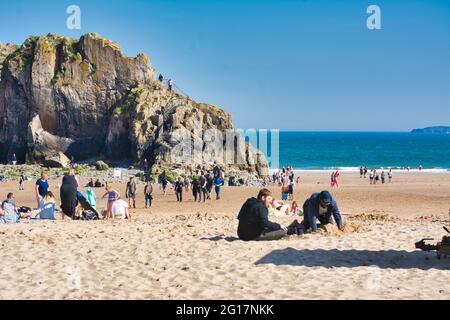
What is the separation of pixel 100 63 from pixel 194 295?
5459 cm

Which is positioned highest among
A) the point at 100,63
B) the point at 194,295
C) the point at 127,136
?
the point at 100,63

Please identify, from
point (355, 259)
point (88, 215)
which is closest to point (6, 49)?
point (88, 215)

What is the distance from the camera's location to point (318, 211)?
42.9ft

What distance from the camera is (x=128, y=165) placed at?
54219mm

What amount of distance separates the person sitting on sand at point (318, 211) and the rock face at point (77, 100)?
140ft

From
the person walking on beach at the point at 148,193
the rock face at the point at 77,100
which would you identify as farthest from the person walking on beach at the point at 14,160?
the person walking on beach at the point at 148,193

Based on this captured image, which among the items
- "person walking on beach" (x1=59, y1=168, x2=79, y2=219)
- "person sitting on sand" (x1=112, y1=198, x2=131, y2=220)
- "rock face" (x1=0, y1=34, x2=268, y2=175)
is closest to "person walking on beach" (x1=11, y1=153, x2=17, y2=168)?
"rock face" (x1=0, y1=34, x2=268, y2=175)

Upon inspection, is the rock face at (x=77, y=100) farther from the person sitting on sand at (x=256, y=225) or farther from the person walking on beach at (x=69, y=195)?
the person sitting on sand at (x=256, y=225)

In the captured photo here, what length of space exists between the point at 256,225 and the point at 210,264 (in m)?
2.33

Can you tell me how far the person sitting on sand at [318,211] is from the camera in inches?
501

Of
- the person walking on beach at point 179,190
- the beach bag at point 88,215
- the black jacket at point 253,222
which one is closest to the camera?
the black jacket at point 253,222

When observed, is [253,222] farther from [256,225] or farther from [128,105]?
[128,105]
